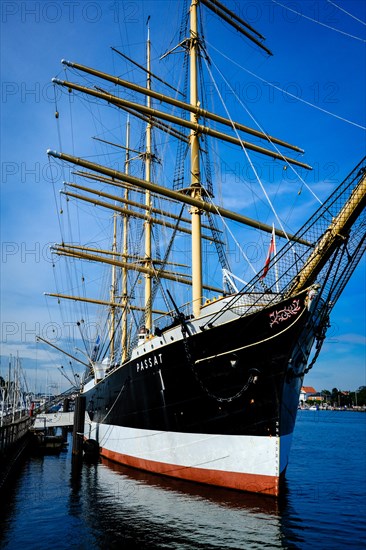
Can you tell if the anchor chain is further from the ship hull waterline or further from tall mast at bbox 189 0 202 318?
tall mast at bbox 189 0 202 318

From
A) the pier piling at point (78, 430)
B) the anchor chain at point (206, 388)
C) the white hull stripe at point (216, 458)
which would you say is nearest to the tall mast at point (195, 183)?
the anchor chain at point (206, 388)

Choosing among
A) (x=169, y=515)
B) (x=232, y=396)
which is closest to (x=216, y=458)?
(x=232, y=396)

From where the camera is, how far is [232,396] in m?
13.8

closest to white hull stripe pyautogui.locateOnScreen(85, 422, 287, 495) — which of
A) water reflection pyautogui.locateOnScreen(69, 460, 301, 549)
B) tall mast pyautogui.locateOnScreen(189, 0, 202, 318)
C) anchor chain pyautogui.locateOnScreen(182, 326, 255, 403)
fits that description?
water reflection pyautogui.locateOnScreen(69, 460, 301, 549)

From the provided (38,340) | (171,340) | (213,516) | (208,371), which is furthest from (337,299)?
(38,340)

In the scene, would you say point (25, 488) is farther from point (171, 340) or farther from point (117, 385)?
point (171, 340)

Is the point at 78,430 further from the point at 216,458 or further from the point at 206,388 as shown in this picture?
the point at 206,388

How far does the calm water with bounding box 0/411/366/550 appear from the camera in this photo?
10.0 metres

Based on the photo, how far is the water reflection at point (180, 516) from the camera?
9.89 metres

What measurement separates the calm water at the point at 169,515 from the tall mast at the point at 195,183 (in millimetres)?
6089

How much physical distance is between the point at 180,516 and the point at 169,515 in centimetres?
33

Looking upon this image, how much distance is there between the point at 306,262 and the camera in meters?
12.7

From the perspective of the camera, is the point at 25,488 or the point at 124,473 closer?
the point at 25,488

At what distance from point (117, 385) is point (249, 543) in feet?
41.7
